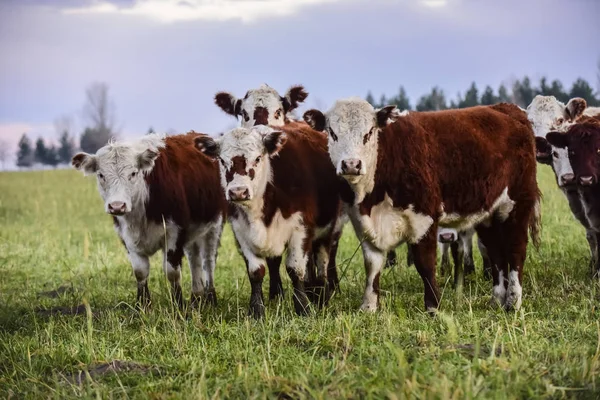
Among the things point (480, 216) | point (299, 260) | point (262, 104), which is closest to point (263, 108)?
point (262, 104)

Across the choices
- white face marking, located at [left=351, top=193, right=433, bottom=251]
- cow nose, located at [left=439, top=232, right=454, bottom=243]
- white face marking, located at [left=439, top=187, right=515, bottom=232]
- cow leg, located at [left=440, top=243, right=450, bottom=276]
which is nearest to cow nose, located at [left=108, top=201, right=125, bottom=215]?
white face marking, located at [left=351, top=193, right=433, bottom=251]

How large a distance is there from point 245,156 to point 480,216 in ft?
8.70

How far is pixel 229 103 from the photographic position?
409 inches

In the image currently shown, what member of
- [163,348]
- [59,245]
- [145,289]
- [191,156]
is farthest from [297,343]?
[59,245]

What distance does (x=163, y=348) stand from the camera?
6414 mm

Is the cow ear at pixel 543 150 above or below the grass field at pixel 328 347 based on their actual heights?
above

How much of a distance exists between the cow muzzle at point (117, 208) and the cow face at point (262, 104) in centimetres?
220

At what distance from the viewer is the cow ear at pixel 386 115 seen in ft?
25.1

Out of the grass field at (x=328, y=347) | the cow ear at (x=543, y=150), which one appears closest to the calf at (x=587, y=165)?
the cow ear at (x=543, y=150)

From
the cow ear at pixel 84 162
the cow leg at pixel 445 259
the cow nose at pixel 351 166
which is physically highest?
the cow nose at pixel 351 166

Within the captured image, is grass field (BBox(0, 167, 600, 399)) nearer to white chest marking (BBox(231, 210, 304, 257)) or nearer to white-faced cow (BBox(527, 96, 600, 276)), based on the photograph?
white-faced cow (BBox(527, 96, 600, 276))

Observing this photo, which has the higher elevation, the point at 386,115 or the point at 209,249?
the point at 386,115

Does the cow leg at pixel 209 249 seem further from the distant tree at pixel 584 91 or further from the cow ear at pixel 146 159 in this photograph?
the distant tree at pixel 584 91

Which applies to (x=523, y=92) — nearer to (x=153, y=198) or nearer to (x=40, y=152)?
(x=40, y=152)
